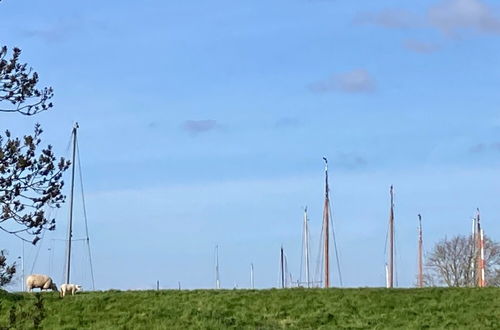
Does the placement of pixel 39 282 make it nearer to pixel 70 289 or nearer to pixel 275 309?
pixel 70 289

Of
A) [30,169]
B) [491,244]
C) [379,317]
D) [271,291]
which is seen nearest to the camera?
[30,169]

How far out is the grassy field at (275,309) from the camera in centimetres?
3753

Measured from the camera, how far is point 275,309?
40312 mm

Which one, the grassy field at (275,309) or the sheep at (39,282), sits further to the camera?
the sheep at (39,282)

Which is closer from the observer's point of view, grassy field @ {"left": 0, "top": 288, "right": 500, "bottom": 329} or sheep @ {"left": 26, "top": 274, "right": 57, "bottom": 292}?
grassy field @ {"left": 0, "top": 288, "right": 500, "bottom": 329}

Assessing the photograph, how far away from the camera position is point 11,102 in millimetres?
11336

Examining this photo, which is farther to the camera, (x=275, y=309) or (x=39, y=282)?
(x=39, y=282)

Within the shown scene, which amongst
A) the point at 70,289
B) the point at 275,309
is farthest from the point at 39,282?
the point at 275,309

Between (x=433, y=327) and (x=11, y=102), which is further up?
(x=11, y=102)

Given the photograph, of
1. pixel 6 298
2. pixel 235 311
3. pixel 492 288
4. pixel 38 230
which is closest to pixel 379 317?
pixel 235 311

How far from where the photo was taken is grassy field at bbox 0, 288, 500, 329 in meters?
37.5

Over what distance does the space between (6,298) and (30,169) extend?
2977 centimetres

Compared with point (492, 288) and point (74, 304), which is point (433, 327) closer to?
point (492, 288)

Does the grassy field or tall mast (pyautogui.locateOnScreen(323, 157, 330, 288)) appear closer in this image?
the grassy field
